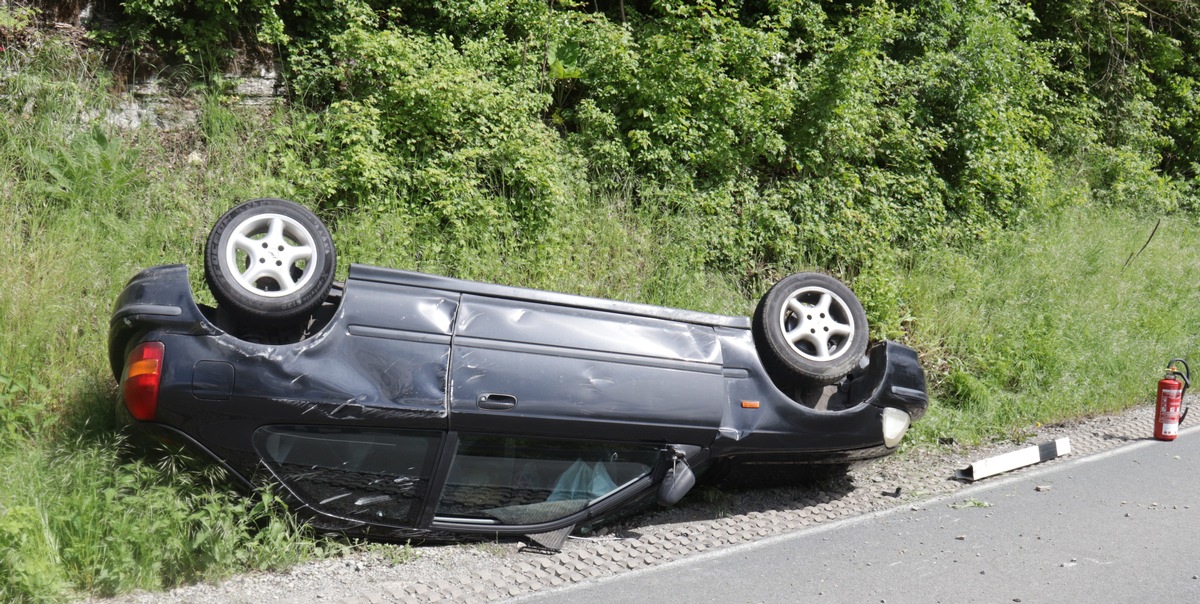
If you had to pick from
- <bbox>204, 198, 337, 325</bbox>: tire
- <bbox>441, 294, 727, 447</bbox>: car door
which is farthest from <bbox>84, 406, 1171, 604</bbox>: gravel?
<bbox>204, 198, 337, 325</bbox>: tire

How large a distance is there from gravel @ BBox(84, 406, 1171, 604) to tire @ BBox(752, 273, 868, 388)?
0.90 m

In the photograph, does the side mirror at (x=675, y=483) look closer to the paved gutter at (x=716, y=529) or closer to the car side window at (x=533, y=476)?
the car side window at (x=533, y=476)

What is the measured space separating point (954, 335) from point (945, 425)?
5.51 feet

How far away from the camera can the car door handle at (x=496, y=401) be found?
4805 millimetres

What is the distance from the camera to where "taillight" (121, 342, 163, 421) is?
4500 mm

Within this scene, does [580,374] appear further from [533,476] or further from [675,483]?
[675,483]

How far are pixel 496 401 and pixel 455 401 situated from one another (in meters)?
0.21

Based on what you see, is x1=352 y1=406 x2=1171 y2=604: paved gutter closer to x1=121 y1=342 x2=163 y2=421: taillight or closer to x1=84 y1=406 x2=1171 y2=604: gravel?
x1=84 y1=406 x2=1171 y2=604: gravel

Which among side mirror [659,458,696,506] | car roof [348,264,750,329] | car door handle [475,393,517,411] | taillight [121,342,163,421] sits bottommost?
side mirror [659,458,696,506]

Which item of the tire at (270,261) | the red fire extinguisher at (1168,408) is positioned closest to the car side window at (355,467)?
the tire at (270,261)

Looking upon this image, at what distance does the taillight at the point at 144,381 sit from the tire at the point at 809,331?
3333mm

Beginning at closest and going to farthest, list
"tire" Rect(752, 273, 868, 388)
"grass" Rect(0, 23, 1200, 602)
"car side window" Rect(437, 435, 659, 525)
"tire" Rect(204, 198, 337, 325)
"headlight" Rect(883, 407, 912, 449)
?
"grass" Rect(0, 23, 1200, 602), "tire" Rect(204, 198, 337, 325), "car side window" Rect(437, 435, 659, 525), "tire" Rect(752, 273, 868, 388), "headlight" Rect(883, 407, 912, 449)

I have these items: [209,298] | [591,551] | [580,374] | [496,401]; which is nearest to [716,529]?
[591,551]

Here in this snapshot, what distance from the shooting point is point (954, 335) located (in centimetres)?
920
